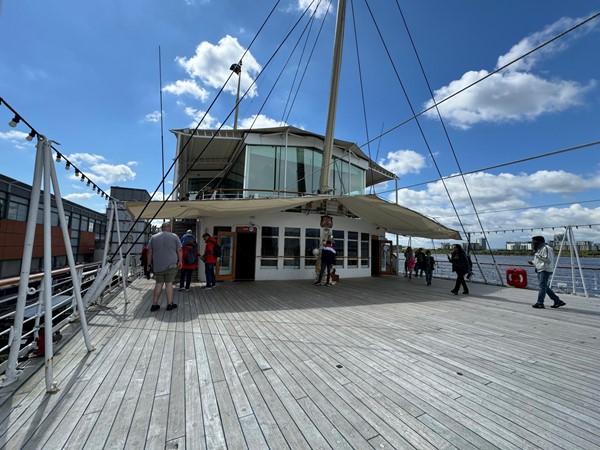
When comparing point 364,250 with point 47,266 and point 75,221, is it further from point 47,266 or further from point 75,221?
point 75,221

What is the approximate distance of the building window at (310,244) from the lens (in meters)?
11.7

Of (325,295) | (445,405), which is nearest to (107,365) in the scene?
(445,405)

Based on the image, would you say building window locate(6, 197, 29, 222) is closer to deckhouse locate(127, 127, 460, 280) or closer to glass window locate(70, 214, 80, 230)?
glass window locate(70, 214, 80, 230)

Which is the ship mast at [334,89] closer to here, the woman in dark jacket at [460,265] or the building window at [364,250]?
the building window at [364,250]

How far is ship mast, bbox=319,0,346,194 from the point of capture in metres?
10.2

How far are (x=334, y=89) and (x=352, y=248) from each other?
703 cm

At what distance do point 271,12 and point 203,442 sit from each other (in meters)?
7.52

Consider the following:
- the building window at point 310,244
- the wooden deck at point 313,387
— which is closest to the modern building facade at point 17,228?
the building window at point 310,244

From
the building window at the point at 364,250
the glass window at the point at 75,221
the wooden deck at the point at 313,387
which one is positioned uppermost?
the glass window at the point at 75,221

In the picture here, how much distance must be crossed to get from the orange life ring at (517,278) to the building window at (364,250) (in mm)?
5705

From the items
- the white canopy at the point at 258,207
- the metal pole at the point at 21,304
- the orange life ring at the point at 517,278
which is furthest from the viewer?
the orange life ring at the point at 517,278

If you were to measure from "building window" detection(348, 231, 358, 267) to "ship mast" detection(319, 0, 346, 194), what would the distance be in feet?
10.7

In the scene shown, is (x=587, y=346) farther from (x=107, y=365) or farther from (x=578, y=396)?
(x=107, y=365)

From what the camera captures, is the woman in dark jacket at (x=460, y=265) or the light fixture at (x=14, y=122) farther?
the woman in dark jacket at (x=460, y=265)
